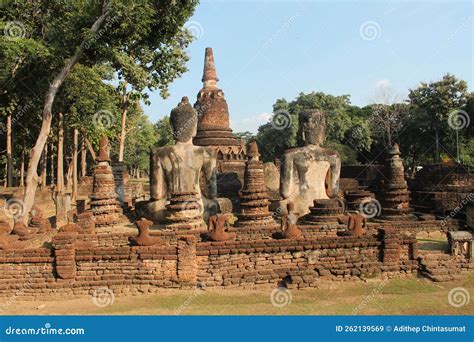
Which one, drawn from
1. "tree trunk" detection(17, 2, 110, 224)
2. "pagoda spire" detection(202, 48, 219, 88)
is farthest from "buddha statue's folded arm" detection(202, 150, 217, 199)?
"pagoda spire" detection(202, 48, 219, 88)

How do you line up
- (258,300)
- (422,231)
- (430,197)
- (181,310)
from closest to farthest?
(181,310)
(258,300)
(422,231)
(430,197)

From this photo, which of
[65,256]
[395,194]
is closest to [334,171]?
[395,194]

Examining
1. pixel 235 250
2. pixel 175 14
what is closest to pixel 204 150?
pixel 235 250

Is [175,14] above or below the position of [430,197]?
above

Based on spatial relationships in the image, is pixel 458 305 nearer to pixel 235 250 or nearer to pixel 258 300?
pixel 258 300

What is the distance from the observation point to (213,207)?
37.2ft

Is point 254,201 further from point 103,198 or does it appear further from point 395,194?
point 395,194

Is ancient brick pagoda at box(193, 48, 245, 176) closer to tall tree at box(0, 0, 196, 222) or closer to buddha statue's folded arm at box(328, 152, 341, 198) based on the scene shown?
tall tree at box(0, 0, 196, 222)

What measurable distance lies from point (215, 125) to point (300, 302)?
76.7 feet

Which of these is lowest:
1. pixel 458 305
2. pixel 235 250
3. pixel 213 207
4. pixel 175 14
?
pixel 458 305

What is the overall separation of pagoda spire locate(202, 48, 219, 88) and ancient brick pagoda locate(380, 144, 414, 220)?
20393 millimetres

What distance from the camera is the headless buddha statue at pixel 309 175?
11719 millimetres

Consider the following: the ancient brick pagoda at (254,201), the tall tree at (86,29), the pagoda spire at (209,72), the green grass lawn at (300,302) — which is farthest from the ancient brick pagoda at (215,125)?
the green grass lawn at (300,302)

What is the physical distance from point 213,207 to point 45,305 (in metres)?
5.20
